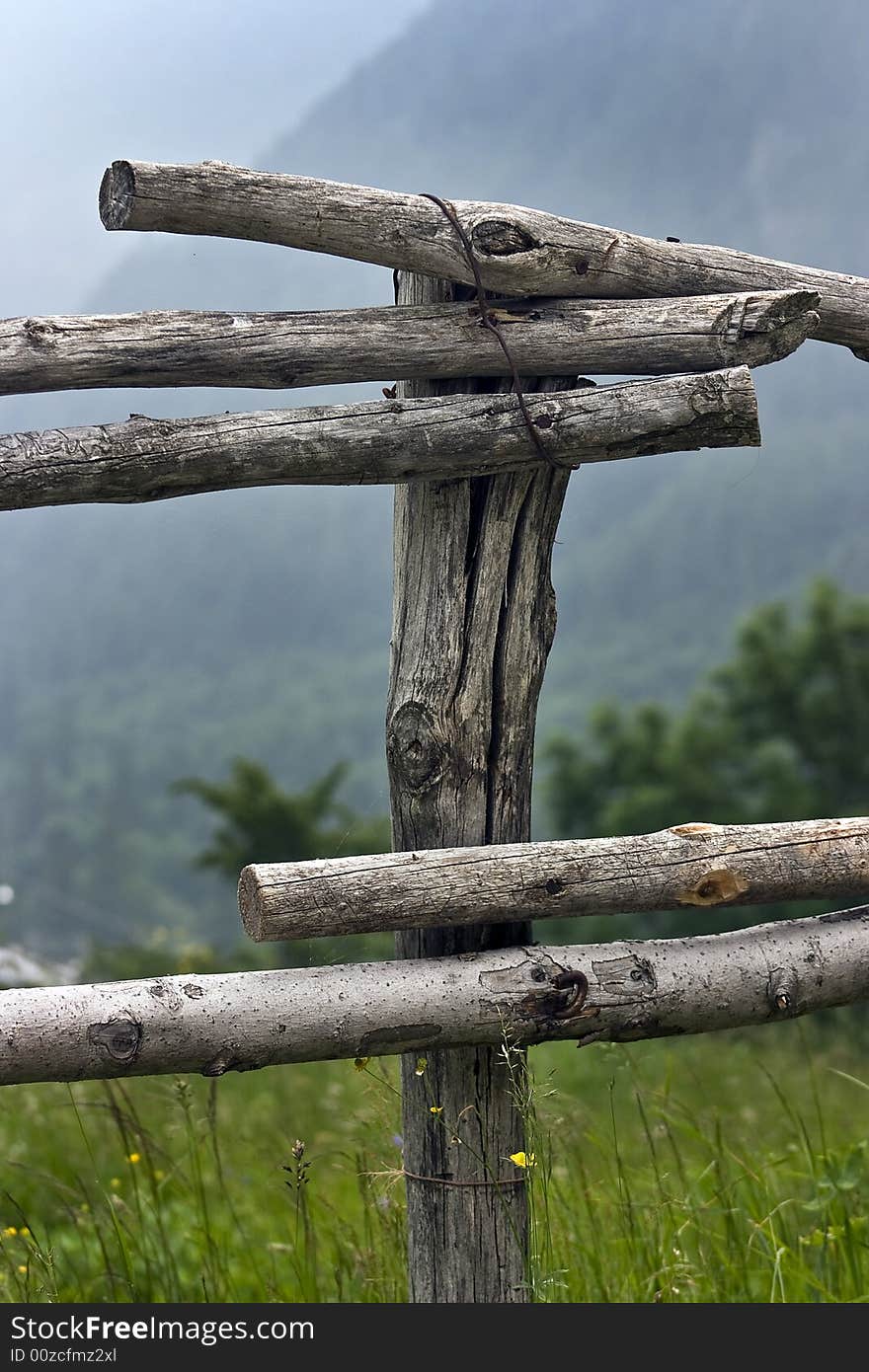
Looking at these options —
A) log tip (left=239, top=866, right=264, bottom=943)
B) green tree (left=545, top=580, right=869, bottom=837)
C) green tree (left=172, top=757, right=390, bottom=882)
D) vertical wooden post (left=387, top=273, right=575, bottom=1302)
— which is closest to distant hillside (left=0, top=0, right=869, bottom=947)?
green tree (left=172, top=757, right=390, bottom=882)

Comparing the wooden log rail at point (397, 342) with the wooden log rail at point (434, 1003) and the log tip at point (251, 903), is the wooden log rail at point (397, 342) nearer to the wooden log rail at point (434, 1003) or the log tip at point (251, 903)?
the log tip at point (251, 903)

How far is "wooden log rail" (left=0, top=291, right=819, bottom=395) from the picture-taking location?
2.11 m

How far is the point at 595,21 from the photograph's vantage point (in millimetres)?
140750

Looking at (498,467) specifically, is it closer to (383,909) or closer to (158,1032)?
(383,909)

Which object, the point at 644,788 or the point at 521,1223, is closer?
the point at 521,1223

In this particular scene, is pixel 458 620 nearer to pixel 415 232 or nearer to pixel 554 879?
pixel 554 879

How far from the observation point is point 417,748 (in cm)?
236

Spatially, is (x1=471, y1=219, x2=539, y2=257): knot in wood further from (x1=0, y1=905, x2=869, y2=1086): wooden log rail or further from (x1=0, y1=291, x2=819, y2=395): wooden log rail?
(x1=0, y1=905, x2=869, y2=1086): wooden log rail

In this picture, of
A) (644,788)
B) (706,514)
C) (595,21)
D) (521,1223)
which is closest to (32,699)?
(706,514)

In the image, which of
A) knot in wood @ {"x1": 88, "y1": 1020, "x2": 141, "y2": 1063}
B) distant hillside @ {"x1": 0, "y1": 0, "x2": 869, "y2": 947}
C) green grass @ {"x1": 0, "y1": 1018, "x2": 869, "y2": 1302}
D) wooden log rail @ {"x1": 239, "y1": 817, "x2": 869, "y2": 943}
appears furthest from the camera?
distant hillside @ {"x1": 0, "y1": 0, "x2": 869, "y2": 947}

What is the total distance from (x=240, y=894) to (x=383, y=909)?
251mm

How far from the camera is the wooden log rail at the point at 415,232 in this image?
81.9 inches

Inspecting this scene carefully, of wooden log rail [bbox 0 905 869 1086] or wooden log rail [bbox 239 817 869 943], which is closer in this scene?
wooden log rail [bbox 0 905 869 1086]

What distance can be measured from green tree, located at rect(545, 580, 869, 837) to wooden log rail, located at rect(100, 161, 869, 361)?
298 inches
